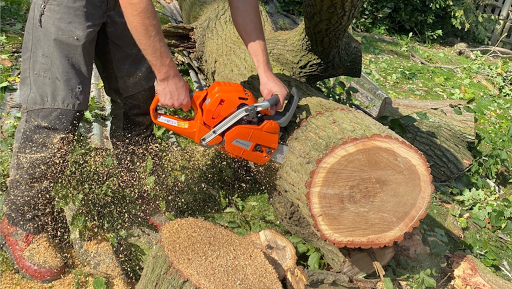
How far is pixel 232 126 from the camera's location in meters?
2.39

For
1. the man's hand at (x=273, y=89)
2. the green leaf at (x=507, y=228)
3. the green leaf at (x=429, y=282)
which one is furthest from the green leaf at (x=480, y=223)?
the man's hand at (x=273, y=89)

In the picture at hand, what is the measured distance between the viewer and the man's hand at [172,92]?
2.28 m

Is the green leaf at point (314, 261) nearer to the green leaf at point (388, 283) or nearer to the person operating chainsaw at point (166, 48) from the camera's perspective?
the green leaf at point (388, 283)

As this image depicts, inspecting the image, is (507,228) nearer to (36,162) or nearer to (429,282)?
(429,282)

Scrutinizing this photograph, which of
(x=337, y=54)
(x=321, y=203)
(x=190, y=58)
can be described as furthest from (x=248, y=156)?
(x=190, y=58)

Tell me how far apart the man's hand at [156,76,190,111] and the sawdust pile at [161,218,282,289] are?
63 cm

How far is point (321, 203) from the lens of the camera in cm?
226

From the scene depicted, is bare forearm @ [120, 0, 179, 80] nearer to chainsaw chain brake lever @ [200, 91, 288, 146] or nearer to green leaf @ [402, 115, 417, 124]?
chainsaw chain brake lever @ [200, 91, 288, 146]

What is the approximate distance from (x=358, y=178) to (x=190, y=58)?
8.59 feet

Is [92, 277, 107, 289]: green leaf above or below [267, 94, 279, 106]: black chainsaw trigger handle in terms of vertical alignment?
below

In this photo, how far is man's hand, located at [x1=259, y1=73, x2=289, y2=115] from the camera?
2430 mm

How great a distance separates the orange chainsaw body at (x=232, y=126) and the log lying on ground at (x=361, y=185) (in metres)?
0.24

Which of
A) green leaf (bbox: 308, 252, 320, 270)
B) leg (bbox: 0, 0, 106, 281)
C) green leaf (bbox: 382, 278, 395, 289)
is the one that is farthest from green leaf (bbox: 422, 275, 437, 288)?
leg (bbox: 0, 0, 106, 281)

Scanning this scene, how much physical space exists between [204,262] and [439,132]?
8.49 ft
